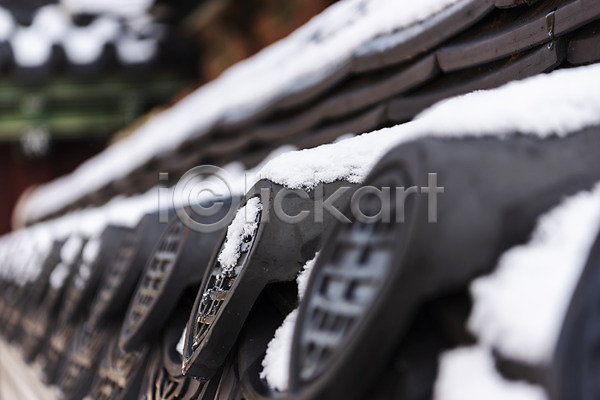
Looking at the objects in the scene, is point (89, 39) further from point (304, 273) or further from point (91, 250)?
point (304, 273)

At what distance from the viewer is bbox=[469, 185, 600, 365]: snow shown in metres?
0.42

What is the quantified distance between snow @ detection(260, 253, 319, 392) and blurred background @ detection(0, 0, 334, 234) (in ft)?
12.9

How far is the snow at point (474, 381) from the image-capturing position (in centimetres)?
43

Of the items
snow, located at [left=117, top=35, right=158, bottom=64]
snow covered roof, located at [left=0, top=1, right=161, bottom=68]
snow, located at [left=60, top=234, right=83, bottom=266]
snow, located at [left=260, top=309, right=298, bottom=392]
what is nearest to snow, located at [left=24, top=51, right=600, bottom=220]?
snow, located at [left=260, top=309, right=298, bottom=392]

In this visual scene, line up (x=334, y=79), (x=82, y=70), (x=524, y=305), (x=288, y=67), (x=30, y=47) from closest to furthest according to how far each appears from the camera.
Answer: (x=524, y=305)
(x=334, y=79)
(x=288, y=67)
(x=30, y=47)
(x=82, y=70)

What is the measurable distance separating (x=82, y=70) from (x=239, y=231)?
204 inches

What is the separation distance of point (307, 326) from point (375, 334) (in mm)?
71

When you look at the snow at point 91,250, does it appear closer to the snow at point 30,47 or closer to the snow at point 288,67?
the snow at point 288,67

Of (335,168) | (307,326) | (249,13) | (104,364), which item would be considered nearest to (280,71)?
(104,364)

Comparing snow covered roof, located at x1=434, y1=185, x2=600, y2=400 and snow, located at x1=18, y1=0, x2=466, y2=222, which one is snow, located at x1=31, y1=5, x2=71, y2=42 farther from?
snow covered roof, located at x1=434, y1=185, x2=600, y2=400

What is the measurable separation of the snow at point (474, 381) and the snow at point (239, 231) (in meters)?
0.31

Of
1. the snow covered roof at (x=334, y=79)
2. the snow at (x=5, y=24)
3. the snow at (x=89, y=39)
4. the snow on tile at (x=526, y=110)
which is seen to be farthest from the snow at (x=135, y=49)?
the snow on tile at (x=526, y=110)

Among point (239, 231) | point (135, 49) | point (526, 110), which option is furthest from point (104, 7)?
point (526, 110)

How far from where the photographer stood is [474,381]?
17.6 inches
